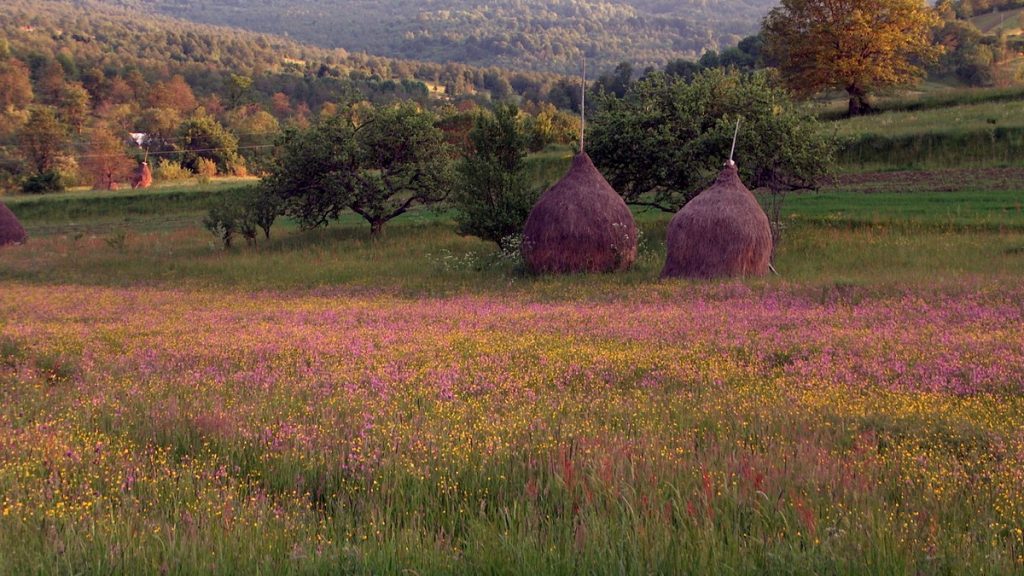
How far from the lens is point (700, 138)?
27.4m

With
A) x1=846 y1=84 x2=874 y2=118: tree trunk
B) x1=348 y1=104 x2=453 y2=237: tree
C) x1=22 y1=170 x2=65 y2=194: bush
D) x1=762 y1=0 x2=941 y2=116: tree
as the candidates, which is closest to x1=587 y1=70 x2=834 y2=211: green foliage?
x1=348 y1=104 x2=453 y2=237: tree

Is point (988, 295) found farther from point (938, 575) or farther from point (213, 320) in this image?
point (213, 320)

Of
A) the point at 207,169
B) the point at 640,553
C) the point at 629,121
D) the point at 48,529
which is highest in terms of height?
the point at 629,121

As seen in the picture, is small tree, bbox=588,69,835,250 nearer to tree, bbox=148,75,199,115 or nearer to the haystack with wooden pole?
the haystack with wooden pole

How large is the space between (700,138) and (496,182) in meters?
7.24

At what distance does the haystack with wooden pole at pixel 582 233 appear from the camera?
78.9ft

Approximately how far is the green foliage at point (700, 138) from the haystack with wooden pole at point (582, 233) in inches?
182

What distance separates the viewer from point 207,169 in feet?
291

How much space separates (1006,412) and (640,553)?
4.78m

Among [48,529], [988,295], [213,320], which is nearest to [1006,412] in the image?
[48,529]

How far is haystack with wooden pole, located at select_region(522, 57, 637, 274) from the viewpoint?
24.1 meters

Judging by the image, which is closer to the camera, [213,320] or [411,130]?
[213,320]

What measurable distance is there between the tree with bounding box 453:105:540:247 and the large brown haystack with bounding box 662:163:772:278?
790 cm

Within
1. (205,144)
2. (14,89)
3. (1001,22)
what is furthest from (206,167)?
(1001,22)
